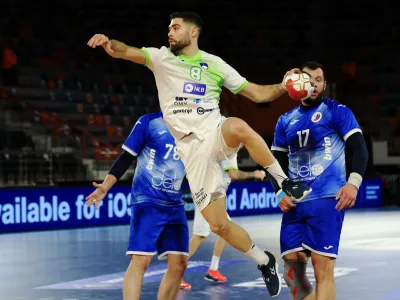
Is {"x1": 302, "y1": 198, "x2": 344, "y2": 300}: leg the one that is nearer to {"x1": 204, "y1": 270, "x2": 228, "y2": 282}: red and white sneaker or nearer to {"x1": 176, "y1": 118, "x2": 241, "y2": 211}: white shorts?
{"x1": 176, "y1": 118, "x2": 241, "y2": 211}: white shorts

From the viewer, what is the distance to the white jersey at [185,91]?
668 cm

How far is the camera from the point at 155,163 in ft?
24.9

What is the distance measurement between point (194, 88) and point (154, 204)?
3.96 feet

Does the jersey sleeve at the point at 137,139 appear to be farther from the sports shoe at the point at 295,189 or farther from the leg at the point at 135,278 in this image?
the sports shoe at the point at 295,189

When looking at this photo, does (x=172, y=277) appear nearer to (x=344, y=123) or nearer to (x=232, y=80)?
(x=232, y=80)

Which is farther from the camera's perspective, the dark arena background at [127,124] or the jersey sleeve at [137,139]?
the dark arena background at [127,124]

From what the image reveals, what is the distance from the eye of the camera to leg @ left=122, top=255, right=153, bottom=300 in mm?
6980

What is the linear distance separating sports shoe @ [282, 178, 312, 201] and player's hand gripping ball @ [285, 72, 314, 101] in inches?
25.5

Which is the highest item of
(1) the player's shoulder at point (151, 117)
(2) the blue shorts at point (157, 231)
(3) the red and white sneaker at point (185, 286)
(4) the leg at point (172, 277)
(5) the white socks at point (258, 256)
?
(1) the player's shoulder at point (151, 117)

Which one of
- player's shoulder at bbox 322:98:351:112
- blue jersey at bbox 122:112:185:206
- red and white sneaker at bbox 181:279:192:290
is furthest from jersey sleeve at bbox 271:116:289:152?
red and white sneaker at bbox 181:279:192:290

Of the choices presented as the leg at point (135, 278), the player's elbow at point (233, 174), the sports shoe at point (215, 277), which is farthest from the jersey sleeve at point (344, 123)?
the sports shoe at point (215, 277)

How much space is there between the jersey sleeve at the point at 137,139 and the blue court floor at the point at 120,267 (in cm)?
218

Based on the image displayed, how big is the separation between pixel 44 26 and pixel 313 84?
23.4 m

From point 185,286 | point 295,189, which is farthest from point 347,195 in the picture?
point 185,286
